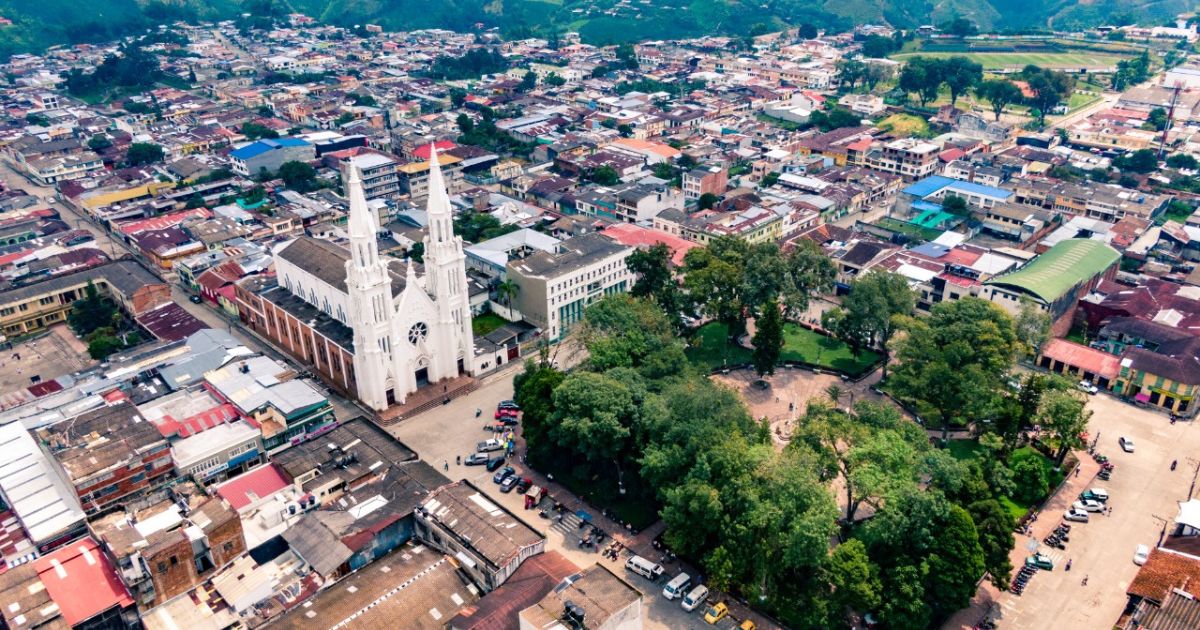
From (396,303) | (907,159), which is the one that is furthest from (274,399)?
(907,159)

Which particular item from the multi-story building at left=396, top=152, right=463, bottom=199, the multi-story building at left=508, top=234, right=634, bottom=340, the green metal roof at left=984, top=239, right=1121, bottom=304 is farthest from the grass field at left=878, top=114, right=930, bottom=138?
the multi-story building at left=508, top=234, right=634, bottom=340

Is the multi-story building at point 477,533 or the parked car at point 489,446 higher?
the multi-story building at point 477,533

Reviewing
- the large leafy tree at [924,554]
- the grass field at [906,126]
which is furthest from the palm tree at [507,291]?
the grass field at [906,126]

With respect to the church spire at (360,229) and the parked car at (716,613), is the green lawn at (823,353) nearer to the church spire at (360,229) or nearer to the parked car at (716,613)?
the parked car at (716,613)

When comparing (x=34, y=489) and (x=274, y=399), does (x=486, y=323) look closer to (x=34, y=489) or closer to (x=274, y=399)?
(x=274, y=399)

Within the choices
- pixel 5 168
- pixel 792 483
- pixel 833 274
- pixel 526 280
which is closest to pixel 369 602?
pixel 792 483

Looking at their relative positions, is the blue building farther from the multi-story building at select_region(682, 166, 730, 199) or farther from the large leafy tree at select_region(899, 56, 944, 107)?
the large leafy tree at select_region(899, 56, 944, 107)
